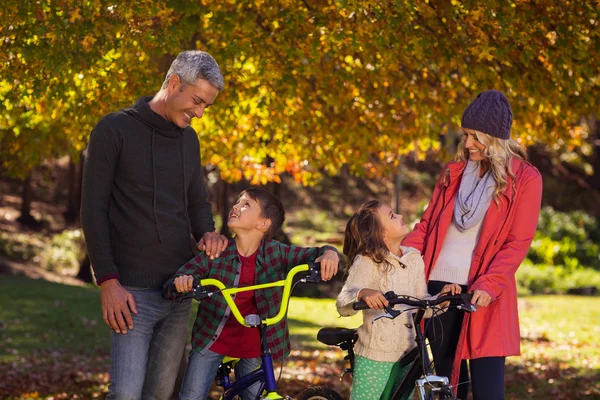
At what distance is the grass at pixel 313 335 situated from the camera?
11062 millimetres

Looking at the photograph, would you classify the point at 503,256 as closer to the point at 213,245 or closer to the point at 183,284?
the point at 213,245

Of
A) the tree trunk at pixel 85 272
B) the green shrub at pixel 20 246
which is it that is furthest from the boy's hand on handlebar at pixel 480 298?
the green shrub at pixel 20 246

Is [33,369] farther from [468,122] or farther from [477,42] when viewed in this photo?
[468,122]

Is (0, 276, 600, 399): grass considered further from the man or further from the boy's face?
the boy's face

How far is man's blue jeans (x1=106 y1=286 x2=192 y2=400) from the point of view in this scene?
4367 millimetres

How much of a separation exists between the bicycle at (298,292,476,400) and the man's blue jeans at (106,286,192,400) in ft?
2.62

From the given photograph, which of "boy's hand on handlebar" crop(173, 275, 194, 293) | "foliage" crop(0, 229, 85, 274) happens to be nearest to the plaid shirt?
"boy's hand on handlebar" crop(173, 275, 194, 293)

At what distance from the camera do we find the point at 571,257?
25.8m

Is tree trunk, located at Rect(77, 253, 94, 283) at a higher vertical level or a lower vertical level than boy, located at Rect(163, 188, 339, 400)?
lower

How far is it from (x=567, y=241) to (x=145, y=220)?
22.8 metres

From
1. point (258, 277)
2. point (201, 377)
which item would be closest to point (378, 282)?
point (258, 277)

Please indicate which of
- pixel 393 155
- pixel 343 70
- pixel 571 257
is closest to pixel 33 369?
pixel 393 155

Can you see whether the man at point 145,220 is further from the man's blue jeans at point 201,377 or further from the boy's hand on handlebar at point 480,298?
the boy's hand on handlebar at point 480,298

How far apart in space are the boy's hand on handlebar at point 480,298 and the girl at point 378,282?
0.34m
